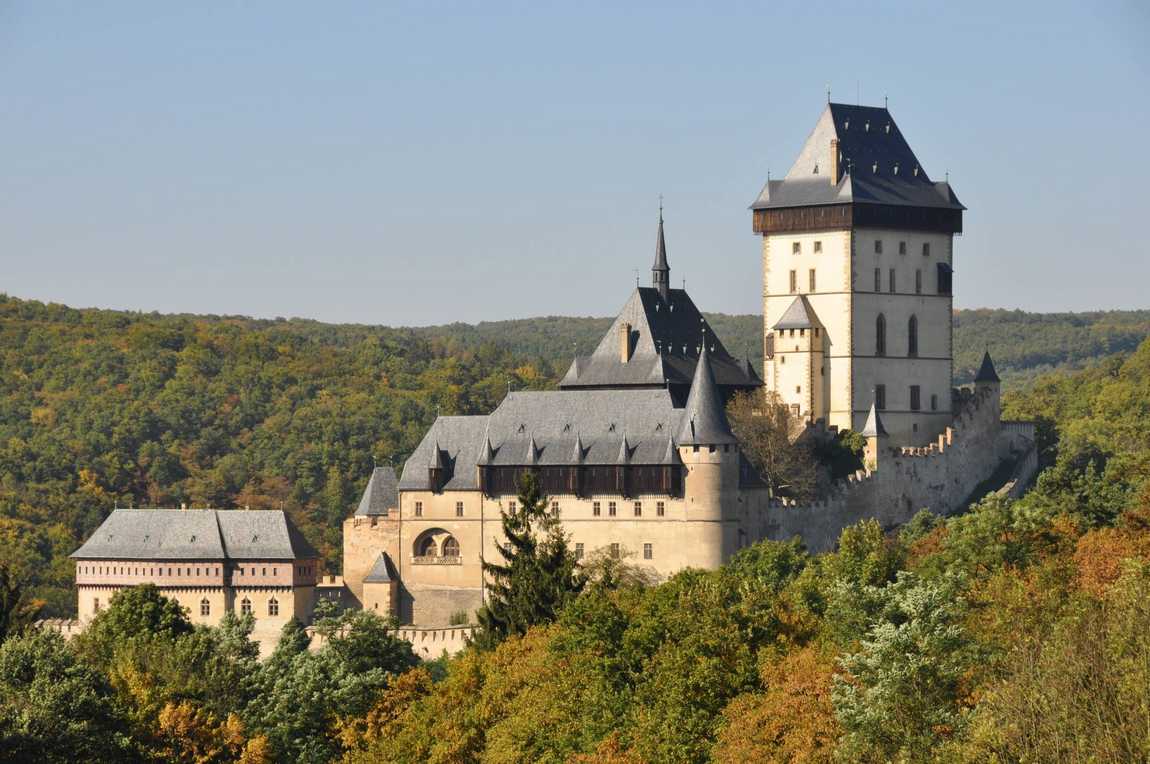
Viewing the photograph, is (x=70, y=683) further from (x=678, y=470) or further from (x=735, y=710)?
(x=678, y=470)

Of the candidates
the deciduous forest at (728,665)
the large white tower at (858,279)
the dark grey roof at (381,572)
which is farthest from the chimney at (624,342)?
the dark grey roof at (381,572)

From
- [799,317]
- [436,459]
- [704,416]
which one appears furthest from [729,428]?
[436,459]

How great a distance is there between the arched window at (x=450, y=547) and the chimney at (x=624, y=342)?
7739 millimetres

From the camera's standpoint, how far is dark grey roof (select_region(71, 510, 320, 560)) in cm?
8388

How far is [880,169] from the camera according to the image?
283 ft

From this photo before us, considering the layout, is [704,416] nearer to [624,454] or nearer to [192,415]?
[624,454]

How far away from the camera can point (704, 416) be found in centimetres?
7806

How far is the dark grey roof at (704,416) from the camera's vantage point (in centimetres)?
7788

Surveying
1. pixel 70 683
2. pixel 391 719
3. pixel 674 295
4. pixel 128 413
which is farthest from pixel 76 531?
pixel 70 683

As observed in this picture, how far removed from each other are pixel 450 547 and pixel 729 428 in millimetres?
9241

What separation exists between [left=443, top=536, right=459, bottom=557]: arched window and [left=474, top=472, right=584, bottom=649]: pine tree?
484cm

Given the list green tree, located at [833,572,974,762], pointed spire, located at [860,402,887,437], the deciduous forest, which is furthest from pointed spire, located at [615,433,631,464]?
green tree, located at [833,572,974,762]

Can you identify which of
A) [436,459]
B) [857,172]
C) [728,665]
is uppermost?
[857,172]

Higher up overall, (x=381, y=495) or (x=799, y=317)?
(x=799, y=317)
